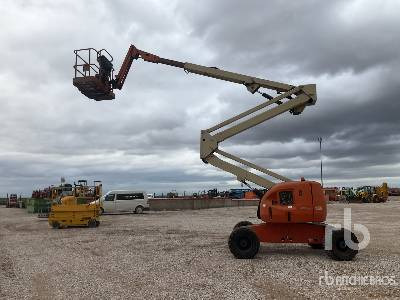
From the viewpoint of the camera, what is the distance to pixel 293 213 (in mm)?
13180

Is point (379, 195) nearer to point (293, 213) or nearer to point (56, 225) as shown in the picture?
point (56, 225)

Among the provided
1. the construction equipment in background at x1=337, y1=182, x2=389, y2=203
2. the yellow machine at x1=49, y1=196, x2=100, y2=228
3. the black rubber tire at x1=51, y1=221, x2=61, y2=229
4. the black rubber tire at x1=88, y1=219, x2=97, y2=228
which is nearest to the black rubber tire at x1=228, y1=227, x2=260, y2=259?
the black rubber tire at x1=88, y1=219, x2=97, y2=228

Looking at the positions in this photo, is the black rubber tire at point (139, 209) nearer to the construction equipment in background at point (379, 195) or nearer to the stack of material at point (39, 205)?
the stack of material at point (39, 205)

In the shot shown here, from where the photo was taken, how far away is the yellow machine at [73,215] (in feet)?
78.6

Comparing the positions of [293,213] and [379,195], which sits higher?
[293,213]

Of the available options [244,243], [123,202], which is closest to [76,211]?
[123,202]

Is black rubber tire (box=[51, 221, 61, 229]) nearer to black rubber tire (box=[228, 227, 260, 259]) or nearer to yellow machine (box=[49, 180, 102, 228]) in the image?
yellow machine (box=[49, 180, 102, 228])

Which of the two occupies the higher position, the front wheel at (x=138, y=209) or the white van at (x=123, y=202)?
the white van at (x=123, y=202)

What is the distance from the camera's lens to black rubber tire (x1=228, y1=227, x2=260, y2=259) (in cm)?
1314

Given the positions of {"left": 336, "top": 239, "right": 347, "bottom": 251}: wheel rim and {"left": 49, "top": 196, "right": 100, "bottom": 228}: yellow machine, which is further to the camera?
{"left": 49, "top": 196, "right": 100, "bottom": 228}: yellow machine

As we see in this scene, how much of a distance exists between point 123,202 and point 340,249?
2482 centimetres

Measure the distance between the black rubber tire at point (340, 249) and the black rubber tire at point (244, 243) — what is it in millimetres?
2280

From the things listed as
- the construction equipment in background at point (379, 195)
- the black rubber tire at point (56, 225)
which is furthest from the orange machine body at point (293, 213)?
the construction equipment in background at point (379, 195)

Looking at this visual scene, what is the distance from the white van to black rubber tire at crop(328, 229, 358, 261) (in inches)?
967
